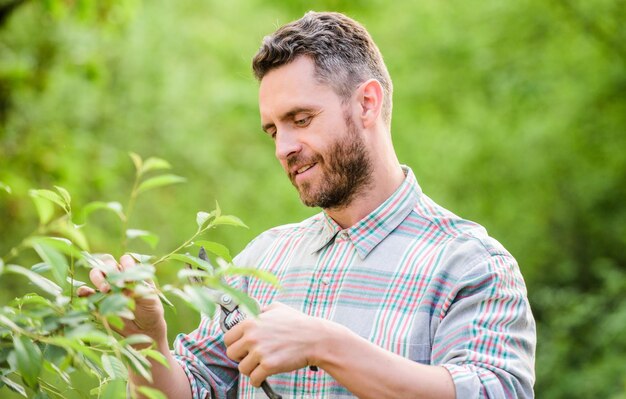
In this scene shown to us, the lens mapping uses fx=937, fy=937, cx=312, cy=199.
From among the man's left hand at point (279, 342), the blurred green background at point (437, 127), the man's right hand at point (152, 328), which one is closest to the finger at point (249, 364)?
the man's left hand at point (279, 342)

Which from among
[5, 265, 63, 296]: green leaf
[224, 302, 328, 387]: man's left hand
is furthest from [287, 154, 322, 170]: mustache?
[5, 265, 63, 296]: green leaf

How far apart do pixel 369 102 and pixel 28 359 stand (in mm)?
1166

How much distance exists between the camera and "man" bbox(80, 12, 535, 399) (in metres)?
1.72

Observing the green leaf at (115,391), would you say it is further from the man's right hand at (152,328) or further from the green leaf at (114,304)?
the man's right hand at (152,328)

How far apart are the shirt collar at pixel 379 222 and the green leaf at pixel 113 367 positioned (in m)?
0.79

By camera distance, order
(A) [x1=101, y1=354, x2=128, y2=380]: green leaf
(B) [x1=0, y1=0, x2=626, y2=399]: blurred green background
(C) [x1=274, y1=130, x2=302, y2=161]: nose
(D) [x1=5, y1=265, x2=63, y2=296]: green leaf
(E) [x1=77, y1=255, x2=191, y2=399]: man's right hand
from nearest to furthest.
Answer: (D) [x1=5, y1=265, x2=63, y2=296]: green leaf
(A) [x1=101, y1=354, x2=128, y2=380]: green leaf
(E) [x1=77, y1=255, x2=191, y2=399]: man's right hand
(C) [x1=274, y1=130, x2=302, y2=161]: nose
(B) [x1=0, y1=0, x2=626, y2=399]: blurred green background

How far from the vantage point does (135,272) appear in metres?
1.29

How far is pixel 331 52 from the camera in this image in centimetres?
220

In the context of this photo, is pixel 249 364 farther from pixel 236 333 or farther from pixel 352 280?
pixel 352 280

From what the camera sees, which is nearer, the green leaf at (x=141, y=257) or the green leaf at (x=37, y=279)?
the green leaf at (x=37, y=279)

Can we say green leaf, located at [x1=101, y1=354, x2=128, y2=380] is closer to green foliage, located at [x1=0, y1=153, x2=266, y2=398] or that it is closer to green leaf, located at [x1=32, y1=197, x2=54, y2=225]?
green foliage, located at [x1=0, y1=153, x2=266, y2=398]

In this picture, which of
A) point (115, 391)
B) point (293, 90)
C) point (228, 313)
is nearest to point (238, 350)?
point (228, 313)

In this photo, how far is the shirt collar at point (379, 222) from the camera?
2139mm

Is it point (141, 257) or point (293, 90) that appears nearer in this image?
point (141, 257)
